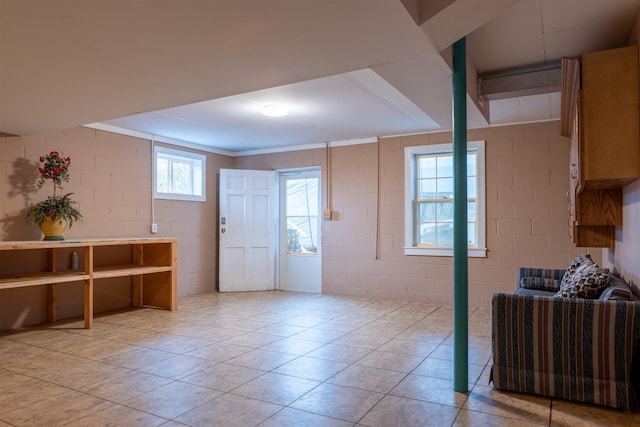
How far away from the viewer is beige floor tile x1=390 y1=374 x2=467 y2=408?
257 cm

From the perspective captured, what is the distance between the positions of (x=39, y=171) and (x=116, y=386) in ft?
9.28

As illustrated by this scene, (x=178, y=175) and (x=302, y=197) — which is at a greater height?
(x=178, y=175)

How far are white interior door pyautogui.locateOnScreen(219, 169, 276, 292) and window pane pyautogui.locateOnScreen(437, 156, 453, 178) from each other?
8.74 ft

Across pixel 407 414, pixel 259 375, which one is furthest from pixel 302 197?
pixel 407 414

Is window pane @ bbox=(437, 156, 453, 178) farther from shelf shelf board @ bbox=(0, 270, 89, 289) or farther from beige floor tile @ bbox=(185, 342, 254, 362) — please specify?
shelf shelf board @ bbox=(0, 270, 89, 289)

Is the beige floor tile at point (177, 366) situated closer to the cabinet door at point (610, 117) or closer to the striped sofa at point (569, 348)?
the striped sofa at point (569, 348)

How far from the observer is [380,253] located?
611 cm

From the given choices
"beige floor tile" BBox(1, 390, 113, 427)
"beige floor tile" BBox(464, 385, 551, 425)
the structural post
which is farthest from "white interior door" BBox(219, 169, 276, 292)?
"beige floor tile" BBox(464, 385, 551, 425)

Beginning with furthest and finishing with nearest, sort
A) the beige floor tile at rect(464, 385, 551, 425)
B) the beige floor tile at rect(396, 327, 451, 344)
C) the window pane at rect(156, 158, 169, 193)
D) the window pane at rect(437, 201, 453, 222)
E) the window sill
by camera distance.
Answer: the window pane at rect(156, 158, 169, 193) → the window pane at rect(437, 201, 453, 222) → the window sill → the beige floor tile at rect(396, 327, 451, 344) → the beige floor tile at rect(464, 385, 551, 425)

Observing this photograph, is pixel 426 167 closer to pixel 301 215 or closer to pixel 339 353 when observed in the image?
pixel 301 215

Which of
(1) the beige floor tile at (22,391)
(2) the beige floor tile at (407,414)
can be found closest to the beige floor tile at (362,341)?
(2) the beige floor tile at (407,414)

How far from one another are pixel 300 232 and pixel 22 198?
3810 millimetres

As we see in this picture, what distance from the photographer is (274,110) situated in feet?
14.9

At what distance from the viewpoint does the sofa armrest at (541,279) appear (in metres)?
4.06
